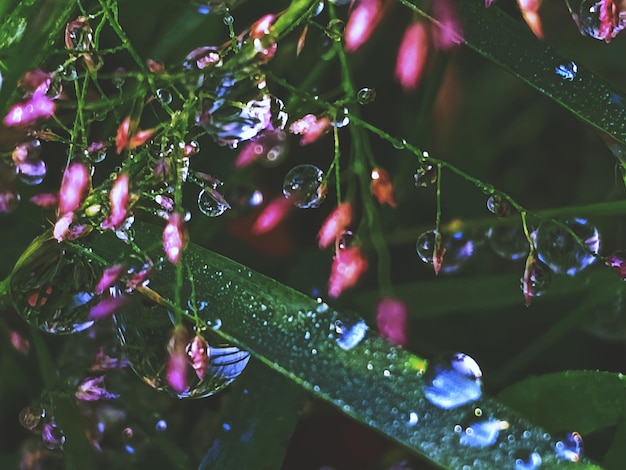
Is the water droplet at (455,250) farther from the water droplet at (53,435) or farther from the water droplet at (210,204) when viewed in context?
the water droplet at (53,435)

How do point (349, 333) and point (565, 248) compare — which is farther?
point (565, 248)

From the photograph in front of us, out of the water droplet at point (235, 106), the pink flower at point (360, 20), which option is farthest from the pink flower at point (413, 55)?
the water droplet at point (235, 106)

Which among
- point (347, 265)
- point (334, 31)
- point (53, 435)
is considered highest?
point (334, 31)

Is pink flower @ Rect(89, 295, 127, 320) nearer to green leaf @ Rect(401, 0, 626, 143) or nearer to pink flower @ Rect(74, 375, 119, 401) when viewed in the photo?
pink flower @ Rect(74, 375, 119, 401)

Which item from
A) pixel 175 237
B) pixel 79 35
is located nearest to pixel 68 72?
pixel 79 35

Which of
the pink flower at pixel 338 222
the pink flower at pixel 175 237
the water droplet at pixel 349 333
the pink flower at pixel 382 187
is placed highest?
the pink flower at pixel 175 237

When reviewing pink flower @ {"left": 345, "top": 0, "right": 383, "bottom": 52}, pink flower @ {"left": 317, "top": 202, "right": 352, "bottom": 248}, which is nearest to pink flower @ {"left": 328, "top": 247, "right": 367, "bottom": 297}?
pink flower @ {"left": 317, "top": 202, "right": 352, "bottom": 248}

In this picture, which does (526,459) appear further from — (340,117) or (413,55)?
(413,55)

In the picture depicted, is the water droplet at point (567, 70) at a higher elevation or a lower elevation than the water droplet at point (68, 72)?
higher
